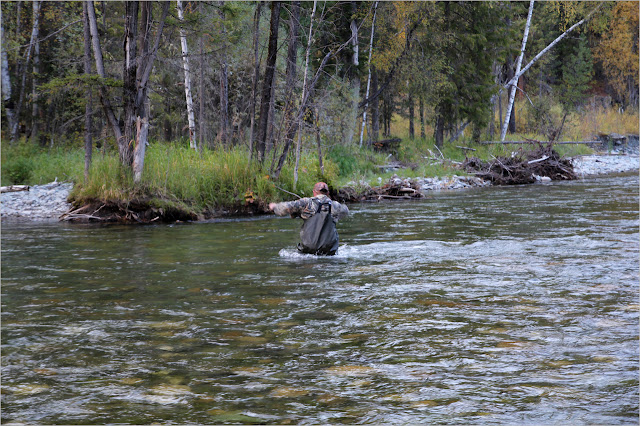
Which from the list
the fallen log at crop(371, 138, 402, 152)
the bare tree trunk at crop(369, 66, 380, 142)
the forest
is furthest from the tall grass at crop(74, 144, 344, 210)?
the bare tree trunk at crop(369, 66, 380, 142)

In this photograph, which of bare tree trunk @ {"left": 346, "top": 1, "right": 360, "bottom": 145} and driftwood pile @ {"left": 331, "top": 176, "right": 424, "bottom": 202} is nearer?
driftwood pile @ {"left": 331, "top": 176, "right": 424, "bottom": 202}

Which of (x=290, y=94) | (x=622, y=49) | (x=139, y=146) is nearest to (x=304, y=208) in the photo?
(x=139, y=146)

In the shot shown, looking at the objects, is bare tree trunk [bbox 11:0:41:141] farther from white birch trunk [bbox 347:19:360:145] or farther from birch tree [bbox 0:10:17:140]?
white birch trunk [bbox 347:19:360:145]

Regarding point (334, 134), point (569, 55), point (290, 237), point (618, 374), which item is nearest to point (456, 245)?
point (290, 237)

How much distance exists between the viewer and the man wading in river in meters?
10.6

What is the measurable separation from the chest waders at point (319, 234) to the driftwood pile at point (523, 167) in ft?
54.7

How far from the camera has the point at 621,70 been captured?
5556 cm

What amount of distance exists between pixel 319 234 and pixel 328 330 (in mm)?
4461

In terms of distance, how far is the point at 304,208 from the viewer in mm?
10672

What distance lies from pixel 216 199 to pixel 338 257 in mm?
7171

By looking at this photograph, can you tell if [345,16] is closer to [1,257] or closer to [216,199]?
[216,199]

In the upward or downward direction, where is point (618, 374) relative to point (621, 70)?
downward

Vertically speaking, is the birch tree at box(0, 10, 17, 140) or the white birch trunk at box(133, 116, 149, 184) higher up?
the birch tree at box(0, 10, 17, 140)

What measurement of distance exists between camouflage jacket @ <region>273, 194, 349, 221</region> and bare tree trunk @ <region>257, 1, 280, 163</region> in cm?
833
